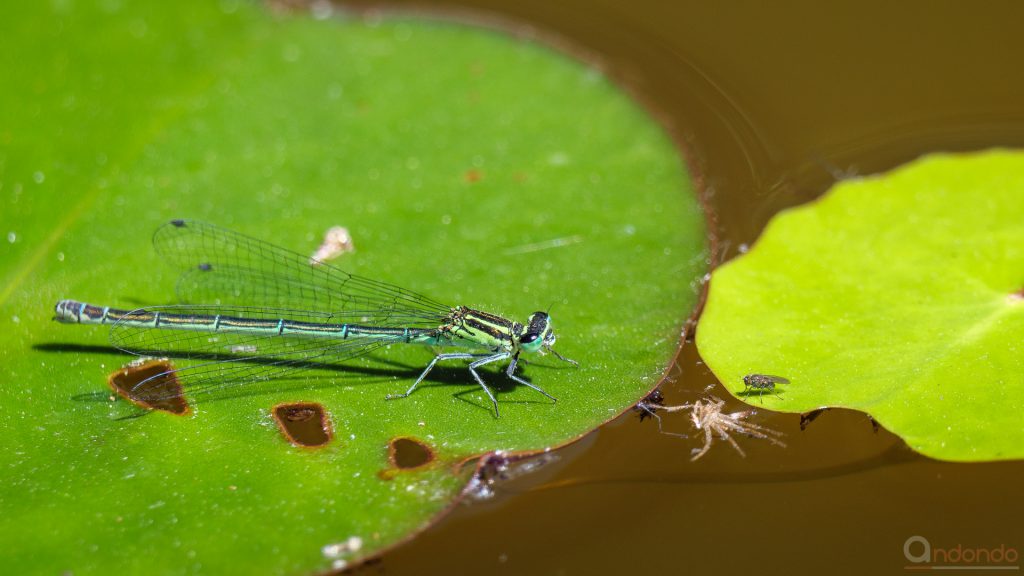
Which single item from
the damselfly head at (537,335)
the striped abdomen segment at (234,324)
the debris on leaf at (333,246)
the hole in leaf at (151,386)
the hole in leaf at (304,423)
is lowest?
the hole in leaf at (304,423)

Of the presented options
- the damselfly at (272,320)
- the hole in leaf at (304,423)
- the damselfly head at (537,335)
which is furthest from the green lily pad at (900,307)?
the hole in leaf at (304,423)

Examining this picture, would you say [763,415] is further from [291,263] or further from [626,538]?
[291,263]

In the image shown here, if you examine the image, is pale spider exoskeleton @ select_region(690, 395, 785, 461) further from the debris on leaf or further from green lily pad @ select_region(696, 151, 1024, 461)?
the debris on leaf

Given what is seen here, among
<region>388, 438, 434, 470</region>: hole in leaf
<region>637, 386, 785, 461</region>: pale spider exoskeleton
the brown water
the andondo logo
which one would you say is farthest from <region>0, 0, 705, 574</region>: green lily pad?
the andondo logo

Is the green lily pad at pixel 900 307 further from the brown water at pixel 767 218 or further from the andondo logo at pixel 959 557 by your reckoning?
the andondo logo at pixel 959 557

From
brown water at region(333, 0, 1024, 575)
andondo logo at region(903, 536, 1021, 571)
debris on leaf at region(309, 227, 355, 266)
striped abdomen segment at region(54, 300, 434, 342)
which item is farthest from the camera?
debris on leaf at region(309, 227, 355, 266)

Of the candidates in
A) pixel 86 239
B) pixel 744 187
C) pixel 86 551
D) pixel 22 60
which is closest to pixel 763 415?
pixel 744 187

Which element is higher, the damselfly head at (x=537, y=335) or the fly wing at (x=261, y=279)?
the fly wing at (x=261, y=279)
